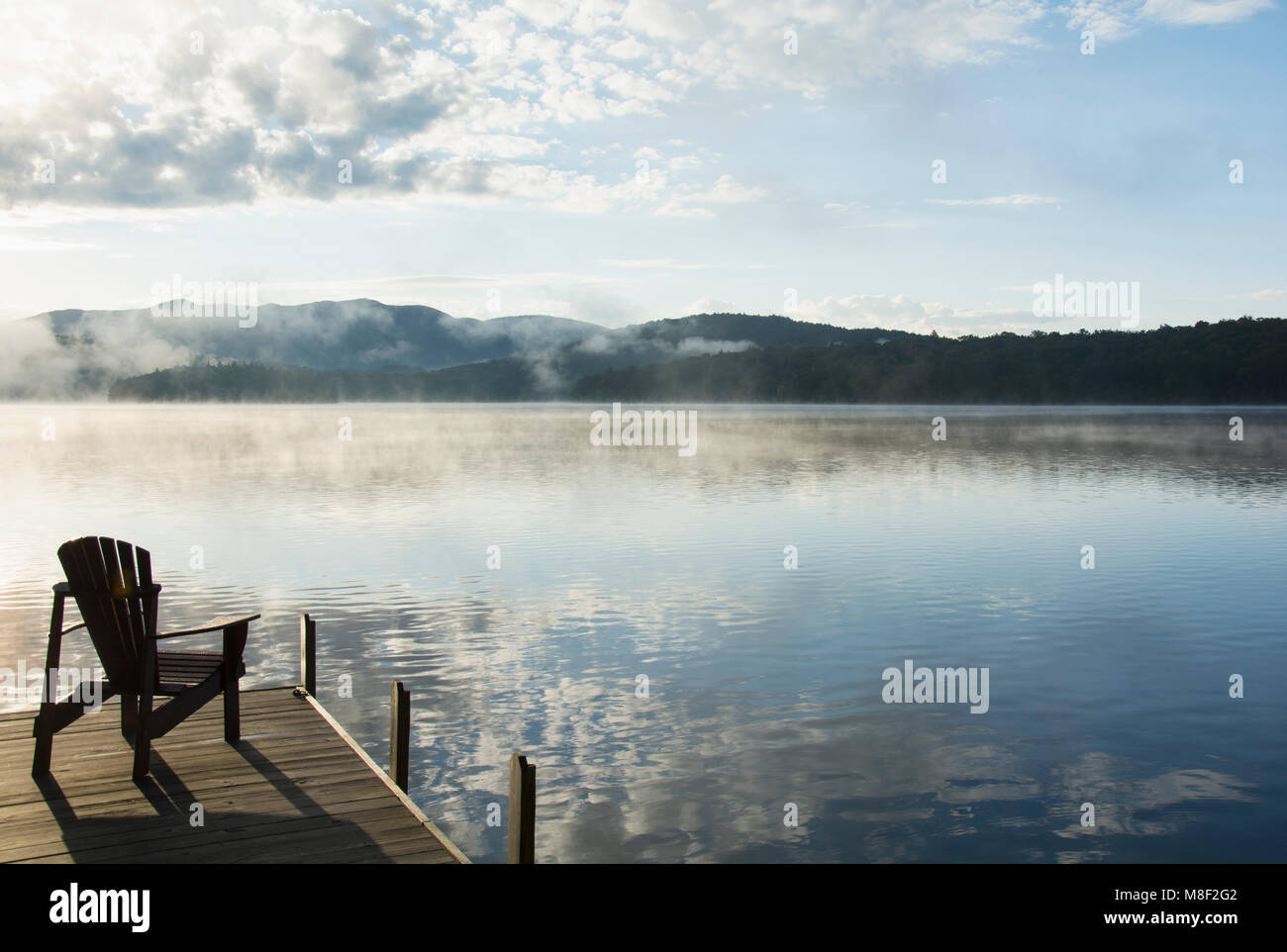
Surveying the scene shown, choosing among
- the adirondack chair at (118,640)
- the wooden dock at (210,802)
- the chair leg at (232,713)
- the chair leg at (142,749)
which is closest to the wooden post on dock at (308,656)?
the wooden dock at (210,802)

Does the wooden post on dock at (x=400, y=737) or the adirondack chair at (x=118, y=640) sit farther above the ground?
the adirondack chair at (x=118, y=640)

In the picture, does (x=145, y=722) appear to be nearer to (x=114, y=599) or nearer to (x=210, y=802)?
(x=210, y=802)

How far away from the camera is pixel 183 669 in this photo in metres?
7.59

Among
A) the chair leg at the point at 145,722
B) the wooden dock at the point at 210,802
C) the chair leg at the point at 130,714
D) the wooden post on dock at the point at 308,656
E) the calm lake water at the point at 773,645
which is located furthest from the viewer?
the wooden post on dock at the point at 308,656

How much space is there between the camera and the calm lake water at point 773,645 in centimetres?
810

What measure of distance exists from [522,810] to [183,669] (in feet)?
10.1

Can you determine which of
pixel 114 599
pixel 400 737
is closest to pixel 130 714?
pixel 114 599

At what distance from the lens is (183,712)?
24.0 feet

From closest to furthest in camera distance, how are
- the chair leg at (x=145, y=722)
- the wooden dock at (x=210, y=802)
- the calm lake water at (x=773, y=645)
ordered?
the wooden dock at (x=210, y=802), the chair leg at (x=145, y=722), the calm lake water at (x=773, y=645)

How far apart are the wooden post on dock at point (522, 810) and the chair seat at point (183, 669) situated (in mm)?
2623

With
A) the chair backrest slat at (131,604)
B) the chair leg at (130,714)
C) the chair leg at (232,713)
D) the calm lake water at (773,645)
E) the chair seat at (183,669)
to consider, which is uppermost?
the chair backrest slat at (131,604)

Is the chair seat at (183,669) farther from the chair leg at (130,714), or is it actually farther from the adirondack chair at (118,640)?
the chair leg at (130,714)

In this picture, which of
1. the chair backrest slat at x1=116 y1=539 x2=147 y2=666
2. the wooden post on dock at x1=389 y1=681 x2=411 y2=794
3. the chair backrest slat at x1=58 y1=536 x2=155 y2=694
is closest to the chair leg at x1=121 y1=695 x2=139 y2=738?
the chair backrest slat at x1=58 y1=536 x2=155 y2=694

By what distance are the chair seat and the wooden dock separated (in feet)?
1.93
